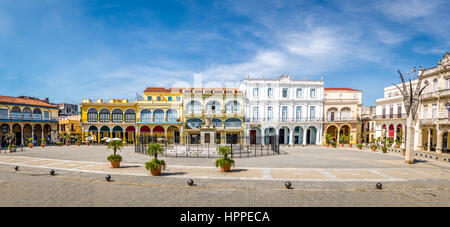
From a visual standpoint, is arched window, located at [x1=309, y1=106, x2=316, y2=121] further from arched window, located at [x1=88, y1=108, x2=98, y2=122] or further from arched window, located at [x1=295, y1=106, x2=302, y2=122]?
arched window, located at [x1=88, y1=108, x2=98, y2=122]

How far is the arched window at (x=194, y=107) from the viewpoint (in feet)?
148

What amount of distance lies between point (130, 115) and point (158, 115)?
619 centimetres

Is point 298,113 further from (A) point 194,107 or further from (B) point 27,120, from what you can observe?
(B) point 27,120

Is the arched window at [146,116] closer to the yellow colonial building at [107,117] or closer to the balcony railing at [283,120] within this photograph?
the yellow colonial building at [107,117]

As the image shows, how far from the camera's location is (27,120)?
4228cm

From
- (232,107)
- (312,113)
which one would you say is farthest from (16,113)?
(312,113)

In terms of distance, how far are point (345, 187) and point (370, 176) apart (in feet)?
14.5

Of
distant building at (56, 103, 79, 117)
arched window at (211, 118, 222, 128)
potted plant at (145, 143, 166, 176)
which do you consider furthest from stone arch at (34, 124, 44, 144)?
potted plant at (145, 143, 166, 176)

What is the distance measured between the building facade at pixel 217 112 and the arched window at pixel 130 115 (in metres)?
11.4

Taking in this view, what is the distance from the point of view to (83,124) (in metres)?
44.9

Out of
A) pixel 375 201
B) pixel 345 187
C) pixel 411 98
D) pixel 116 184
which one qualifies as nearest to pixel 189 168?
pixel 116 184

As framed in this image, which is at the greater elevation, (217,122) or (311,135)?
(217,122)

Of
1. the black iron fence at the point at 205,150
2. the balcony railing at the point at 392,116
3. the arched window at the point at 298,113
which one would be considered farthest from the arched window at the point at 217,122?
the balcony railing at the point at 392,116
